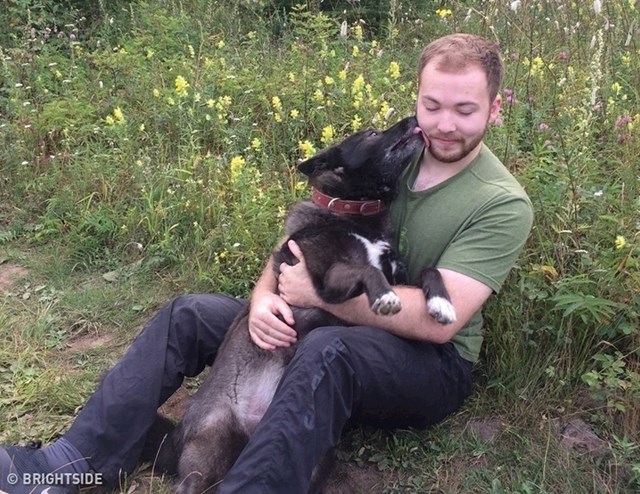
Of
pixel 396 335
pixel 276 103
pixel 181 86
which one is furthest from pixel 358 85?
pixel 396 335

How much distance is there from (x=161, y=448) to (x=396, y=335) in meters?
1.05

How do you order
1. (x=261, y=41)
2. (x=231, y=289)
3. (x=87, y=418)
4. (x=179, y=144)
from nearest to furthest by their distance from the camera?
1. (x=87, y=418)
2. (x=231, y=289)
3. (x=179, y=144)
4. (x=261, y=41)

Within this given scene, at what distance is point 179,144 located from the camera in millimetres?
4863

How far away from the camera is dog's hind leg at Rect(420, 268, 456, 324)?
2.44 meters

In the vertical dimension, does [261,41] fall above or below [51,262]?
above

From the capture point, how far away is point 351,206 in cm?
297

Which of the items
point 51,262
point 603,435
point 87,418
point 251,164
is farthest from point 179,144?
point 603,435

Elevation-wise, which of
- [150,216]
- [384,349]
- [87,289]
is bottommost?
[87,289]

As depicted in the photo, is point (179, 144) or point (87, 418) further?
point (179, 144)

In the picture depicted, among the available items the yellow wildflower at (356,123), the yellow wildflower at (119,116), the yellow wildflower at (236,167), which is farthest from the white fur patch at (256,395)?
the yellow wildflower at (119,116)

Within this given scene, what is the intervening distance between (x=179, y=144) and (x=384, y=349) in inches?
115

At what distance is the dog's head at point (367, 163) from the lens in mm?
2887

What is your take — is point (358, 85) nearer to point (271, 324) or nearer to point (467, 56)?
point (467, 56)

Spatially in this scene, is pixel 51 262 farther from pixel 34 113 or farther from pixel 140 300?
pixel 34 113
